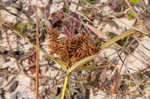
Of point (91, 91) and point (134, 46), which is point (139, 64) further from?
point (91, 91)

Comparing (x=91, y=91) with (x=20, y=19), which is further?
(x=20, y=19)

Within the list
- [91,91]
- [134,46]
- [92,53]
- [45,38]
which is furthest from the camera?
[45,38]

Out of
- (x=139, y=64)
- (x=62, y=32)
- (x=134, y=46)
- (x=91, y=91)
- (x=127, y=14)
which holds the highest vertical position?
(x=127, y=14)

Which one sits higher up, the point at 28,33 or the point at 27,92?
the point at 28,33

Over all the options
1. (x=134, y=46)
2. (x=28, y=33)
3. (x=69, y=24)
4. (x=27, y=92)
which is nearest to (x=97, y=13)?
(x=69, y=24)

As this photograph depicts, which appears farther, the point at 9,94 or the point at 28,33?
the point at 28,33

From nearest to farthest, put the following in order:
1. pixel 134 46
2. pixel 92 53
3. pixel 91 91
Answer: pixel 92 53
pixel 91 91
pixel 134 46

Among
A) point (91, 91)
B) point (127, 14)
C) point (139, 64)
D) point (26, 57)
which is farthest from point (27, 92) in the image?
point (127, 14)

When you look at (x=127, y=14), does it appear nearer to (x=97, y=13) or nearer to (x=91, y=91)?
(x=97, y=13)

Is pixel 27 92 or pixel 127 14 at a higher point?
pixel 127 14
